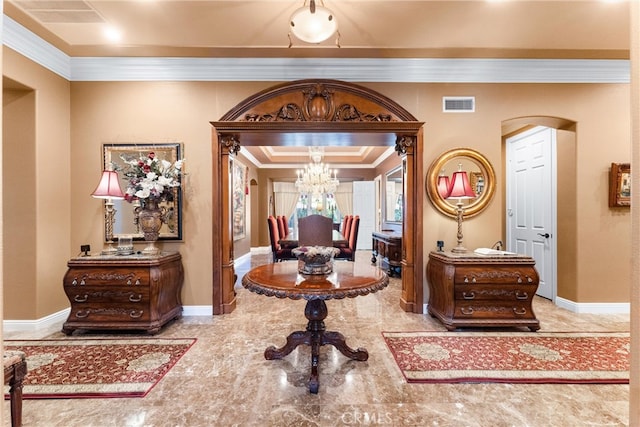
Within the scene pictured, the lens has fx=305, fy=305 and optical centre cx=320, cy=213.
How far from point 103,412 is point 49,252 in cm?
224

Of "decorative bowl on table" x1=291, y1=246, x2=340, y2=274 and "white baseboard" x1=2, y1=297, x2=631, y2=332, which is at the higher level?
"decorative bowl on table" x1=291, y1=246, x2=340, y2=274

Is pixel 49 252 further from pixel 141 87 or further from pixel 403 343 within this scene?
pixel 403 343

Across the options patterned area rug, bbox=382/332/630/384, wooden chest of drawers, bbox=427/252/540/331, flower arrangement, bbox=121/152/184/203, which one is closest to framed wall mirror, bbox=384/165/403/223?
wooden chest of drawers, bbox=427/252/540/331

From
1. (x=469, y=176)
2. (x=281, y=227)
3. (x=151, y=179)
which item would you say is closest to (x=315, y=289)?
(x=151, y=179)

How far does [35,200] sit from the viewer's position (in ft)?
10.4

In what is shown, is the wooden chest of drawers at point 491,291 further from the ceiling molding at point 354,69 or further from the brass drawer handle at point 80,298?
the brass drawer handle at point 80,298

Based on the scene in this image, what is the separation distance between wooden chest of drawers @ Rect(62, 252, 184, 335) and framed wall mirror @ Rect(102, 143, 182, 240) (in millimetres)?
574

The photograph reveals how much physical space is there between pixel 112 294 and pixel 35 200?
1.30m

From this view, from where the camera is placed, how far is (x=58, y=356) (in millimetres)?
2631

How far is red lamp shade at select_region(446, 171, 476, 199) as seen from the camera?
10.6 ft

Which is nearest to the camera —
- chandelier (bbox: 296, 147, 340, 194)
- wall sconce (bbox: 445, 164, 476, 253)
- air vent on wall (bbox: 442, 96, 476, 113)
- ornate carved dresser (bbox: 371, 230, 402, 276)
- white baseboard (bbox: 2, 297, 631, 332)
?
wall sconce (bbox: 445, 164, 476, 253)

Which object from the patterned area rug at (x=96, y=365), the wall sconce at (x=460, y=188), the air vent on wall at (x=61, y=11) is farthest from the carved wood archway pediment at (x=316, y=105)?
the patterned area rug at (x=96, y=365)

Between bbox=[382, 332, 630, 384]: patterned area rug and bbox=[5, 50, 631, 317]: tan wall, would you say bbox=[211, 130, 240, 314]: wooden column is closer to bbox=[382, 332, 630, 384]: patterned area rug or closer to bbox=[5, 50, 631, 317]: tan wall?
bbox=[5, 50, 631, 317]: tan wall

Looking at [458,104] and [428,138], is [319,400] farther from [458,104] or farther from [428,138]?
[458,104]
